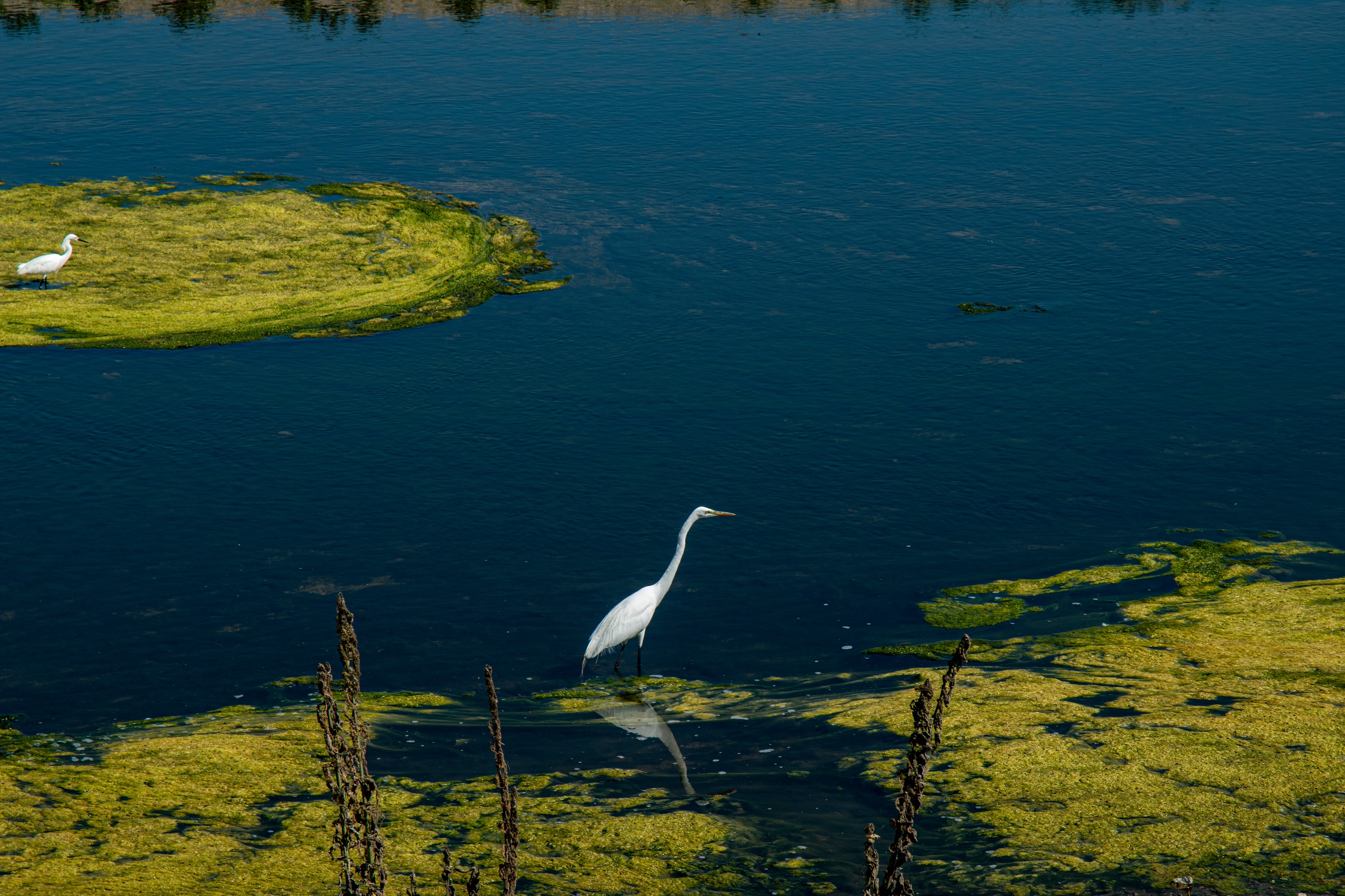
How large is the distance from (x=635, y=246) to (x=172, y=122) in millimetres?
13153

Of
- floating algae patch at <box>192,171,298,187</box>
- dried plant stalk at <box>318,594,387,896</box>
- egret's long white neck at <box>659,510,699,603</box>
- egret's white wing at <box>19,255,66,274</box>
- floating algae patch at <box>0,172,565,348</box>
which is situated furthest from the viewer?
floating algae patch at <box>192,171,298,187</box>

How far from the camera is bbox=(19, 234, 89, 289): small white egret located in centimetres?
1845

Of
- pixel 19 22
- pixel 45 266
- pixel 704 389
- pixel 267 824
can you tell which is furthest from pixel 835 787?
pixel 19 22

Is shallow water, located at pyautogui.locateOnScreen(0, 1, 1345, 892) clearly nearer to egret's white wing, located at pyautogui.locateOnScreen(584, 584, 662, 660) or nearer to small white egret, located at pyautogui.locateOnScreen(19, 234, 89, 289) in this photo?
egret's white wing, located at pyautogui.locateOnScreen(584, 584, 662, 660)

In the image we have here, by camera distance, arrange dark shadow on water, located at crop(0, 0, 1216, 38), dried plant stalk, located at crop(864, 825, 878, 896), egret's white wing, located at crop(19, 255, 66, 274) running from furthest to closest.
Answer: dark shadow on water, located at crop(0, 0, 1216, 38)
egret's white wing, located at crop(19, 255, 66, 274)
dried plant stalk, located at crop(864, 825, 878, 896)

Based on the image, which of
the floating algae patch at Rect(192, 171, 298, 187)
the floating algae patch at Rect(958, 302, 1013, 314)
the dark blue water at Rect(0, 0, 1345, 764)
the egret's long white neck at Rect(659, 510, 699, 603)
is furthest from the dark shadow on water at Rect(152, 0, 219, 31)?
the egret's long white neck at Rect(659, 510, 699, 603)

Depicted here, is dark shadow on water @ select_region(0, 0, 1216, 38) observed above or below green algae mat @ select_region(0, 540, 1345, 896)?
above

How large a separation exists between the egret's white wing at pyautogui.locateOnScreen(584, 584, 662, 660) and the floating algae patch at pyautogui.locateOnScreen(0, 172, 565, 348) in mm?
9240

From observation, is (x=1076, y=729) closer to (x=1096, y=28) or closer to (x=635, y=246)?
(x=635, y=246)

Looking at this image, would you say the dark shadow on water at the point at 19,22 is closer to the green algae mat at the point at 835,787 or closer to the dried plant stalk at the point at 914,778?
the green algae mat at the point at 835,787

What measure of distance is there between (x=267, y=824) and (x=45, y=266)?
14.5m

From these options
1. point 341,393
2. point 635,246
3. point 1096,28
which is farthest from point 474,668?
point 1096,28

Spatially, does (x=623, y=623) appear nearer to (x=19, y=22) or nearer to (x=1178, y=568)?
(x=1178, y=568)

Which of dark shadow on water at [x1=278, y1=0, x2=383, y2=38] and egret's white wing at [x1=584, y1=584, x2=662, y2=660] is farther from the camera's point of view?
dark shadow on water at [x1=278, y1=0, x2=383, y2=38]
